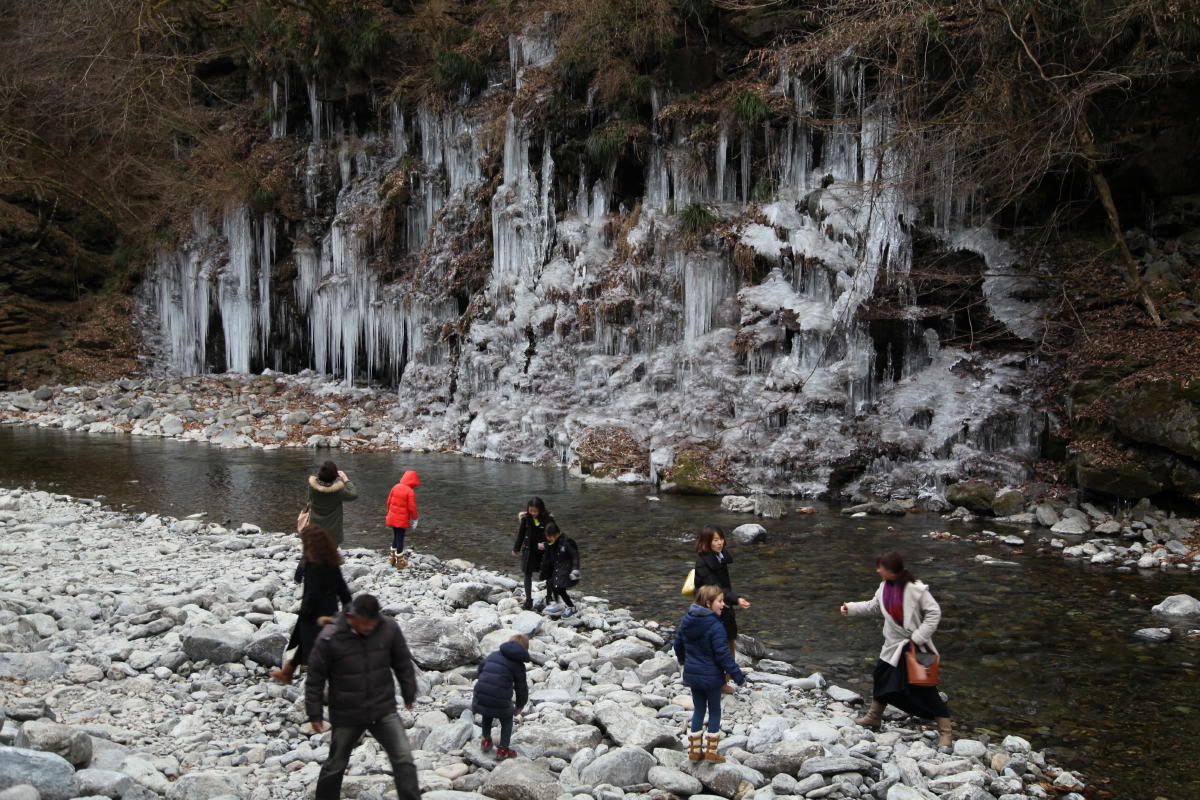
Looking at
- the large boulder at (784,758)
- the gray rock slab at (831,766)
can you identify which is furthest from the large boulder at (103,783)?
the gray rock slab at (831,766)

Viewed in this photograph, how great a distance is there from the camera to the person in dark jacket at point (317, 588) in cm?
557

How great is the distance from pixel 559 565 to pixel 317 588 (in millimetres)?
2793

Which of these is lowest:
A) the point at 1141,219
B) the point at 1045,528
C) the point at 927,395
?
the point at 1045,528

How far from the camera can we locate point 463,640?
6.44 m

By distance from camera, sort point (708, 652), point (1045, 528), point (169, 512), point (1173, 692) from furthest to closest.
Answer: point (169, 512) < point (1045, 528) < point (1173, 692) < point (708, 652)

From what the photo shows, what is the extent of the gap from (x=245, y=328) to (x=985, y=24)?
86.7 ft

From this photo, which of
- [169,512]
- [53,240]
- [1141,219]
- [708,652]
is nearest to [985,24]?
[1141,219]

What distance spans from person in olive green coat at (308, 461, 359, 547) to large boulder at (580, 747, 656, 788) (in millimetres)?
3699

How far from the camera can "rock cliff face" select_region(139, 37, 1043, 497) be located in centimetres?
1623

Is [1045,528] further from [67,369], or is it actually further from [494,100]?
[67,369]

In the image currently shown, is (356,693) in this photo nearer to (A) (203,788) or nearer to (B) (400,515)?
(A) (203,788)

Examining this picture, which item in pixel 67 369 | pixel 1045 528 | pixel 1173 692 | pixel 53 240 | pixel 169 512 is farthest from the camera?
pixel 53 240

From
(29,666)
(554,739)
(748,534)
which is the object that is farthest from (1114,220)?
(29,666)

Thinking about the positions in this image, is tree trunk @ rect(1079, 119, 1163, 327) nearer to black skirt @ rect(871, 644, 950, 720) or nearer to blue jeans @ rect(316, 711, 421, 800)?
black skirt @ rect(871, 644, 950, 720)
